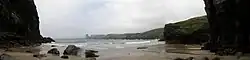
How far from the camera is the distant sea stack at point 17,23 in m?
66.4

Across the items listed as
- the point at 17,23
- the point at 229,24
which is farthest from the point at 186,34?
the point at 229,24

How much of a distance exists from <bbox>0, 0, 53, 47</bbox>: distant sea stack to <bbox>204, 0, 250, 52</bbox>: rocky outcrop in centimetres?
3784

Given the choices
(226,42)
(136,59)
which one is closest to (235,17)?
(226,42)

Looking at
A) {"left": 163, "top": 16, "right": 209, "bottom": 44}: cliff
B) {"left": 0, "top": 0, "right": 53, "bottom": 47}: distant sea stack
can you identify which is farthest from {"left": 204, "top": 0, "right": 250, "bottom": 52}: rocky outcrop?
{"left": 0, "top": 0, "right": 53, "bottom": 47}: distant sea stack

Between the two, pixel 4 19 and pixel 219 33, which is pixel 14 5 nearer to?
pixel 4 19

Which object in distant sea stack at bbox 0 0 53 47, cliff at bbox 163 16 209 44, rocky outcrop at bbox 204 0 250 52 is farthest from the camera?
cliff at bbox 163 16 209 44

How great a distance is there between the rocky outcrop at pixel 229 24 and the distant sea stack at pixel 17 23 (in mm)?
37838

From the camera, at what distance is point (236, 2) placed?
32875 mm

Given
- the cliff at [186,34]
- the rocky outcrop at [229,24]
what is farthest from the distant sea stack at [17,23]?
the cliff at [186,34]

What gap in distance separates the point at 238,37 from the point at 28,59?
2351cm

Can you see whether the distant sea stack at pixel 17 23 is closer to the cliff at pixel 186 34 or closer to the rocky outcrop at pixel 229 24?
the rocky outcrop at pixel 229 24

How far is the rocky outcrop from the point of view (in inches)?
1267

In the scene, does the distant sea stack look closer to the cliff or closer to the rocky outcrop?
the rocky outcrop

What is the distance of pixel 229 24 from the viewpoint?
37.2 metres
